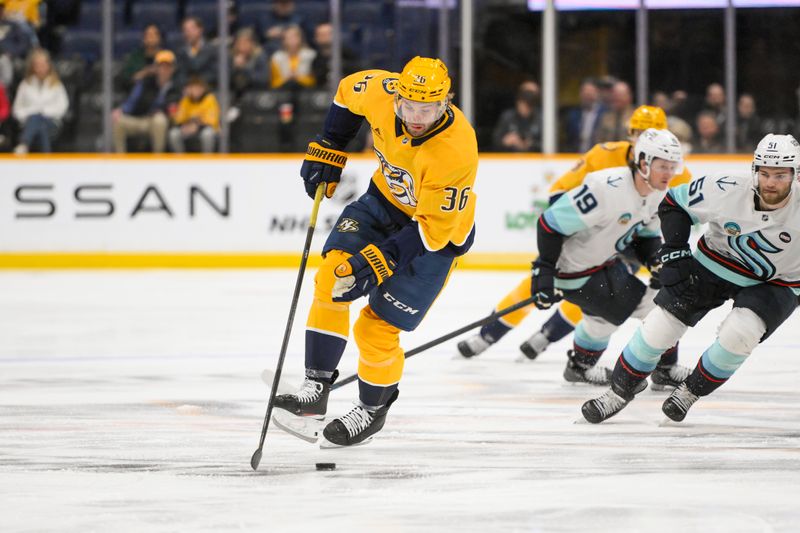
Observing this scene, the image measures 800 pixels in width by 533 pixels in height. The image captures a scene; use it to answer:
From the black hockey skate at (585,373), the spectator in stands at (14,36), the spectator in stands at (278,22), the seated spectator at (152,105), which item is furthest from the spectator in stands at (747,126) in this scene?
the spectator in stands at (14,36)

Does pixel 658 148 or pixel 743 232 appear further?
pixel 658 148

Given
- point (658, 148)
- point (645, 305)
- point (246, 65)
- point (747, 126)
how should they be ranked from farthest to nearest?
point (246, 65)
point (747, 126)
point (645, 305)
point (658, 148)

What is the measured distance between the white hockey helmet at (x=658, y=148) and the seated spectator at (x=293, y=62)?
5.74 meters

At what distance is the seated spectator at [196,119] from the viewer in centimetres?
1014

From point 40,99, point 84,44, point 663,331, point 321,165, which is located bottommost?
point 663,331

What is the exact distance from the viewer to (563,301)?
5707 millimetres

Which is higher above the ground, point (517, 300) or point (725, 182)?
point (725, 182)

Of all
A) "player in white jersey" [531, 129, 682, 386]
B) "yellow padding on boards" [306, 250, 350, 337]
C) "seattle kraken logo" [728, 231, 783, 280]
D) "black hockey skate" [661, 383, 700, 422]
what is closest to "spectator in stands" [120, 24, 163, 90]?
"player in white jersey" [531, 129, 682, 386]

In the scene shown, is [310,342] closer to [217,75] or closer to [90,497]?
[90,497]

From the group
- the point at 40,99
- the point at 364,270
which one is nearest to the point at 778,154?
the point at 364,270

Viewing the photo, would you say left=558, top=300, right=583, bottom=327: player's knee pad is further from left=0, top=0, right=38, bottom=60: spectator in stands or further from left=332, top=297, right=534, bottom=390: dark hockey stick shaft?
left=0, top=0, right=38, bottom=60: spectator in stands

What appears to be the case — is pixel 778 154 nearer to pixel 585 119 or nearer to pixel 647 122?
pixel 647 122

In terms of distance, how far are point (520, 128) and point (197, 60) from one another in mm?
2523

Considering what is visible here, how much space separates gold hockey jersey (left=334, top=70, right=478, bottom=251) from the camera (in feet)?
12.6
